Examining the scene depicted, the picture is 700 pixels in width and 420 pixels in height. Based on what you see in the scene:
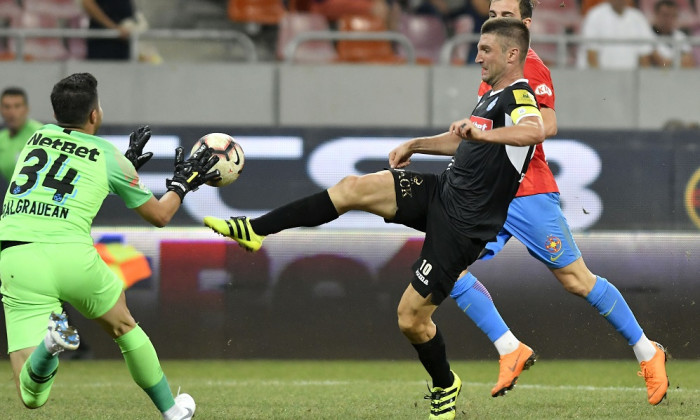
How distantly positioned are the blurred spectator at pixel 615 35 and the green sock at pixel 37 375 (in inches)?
280

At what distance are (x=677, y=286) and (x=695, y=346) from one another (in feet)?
1.76

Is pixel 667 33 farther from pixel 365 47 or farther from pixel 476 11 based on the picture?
pixel 365 47

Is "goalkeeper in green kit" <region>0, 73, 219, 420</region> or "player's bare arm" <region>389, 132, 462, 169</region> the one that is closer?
"goalkeeper in green kit" <region>0, 73, 219, 420</region>

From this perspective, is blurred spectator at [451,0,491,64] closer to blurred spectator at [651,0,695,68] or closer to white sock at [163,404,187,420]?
blurred spectator at [651,0,695,68]

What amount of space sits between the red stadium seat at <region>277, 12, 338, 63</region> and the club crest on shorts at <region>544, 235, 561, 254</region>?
524cm

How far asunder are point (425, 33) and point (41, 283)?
789 centimetres

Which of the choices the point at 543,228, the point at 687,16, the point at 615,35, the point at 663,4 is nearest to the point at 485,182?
the point at 543,228

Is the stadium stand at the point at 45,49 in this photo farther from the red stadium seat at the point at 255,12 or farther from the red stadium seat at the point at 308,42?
the red stadium seat at the point at 308,42

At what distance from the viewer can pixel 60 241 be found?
5.14 m

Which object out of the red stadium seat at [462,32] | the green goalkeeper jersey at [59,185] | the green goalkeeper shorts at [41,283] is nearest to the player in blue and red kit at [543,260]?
the green goalkeeper jersey at [59,185]

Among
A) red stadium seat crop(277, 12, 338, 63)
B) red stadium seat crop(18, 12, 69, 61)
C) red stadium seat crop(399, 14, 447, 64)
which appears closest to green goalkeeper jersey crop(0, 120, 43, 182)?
red stadium seat crop(18, 12, 69, 61)

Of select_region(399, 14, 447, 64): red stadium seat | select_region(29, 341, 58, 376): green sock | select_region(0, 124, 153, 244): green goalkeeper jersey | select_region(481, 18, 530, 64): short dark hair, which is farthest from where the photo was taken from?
select_region(399, 14, 447, 64): red stadium seat

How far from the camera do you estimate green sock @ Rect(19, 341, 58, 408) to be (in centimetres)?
506

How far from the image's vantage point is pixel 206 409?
257 inches
